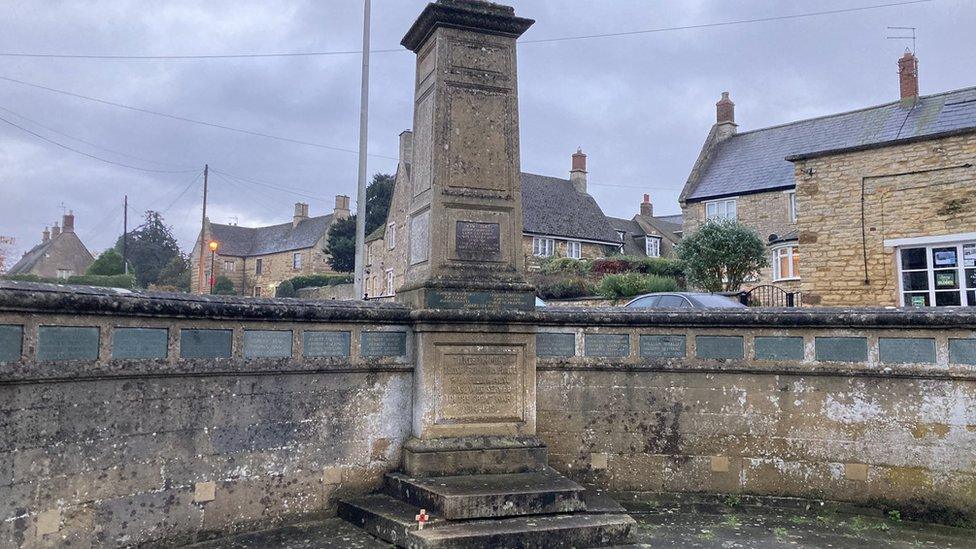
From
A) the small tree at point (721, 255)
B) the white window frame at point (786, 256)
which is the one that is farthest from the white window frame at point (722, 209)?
the small tree at point (721, 255)

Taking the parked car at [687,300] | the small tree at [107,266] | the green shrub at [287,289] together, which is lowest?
the parked car at [687,300]

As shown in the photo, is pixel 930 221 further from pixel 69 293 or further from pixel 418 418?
pixel 69 293

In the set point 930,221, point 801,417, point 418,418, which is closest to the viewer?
point 418,418

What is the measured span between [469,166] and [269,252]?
189 ft

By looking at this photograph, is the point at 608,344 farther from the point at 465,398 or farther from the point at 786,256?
the point at 786,256

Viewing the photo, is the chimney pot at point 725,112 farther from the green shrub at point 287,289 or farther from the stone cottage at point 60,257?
the stone cottage at point 60,257

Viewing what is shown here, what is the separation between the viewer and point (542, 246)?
37531mm

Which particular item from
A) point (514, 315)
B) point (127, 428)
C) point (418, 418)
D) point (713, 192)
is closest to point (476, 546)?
point (418, 418)

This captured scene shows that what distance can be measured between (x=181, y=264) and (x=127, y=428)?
5829 centimetres

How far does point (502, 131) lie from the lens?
6.38 meters

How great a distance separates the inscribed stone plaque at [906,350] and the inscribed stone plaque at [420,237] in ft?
14.4

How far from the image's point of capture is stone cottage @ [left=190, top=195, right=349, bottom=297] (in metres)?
55.3

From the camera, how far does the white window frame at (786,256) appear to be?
1062 inches

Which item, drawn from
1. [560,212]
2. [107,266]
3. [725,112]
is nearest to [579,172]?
[560,212]
